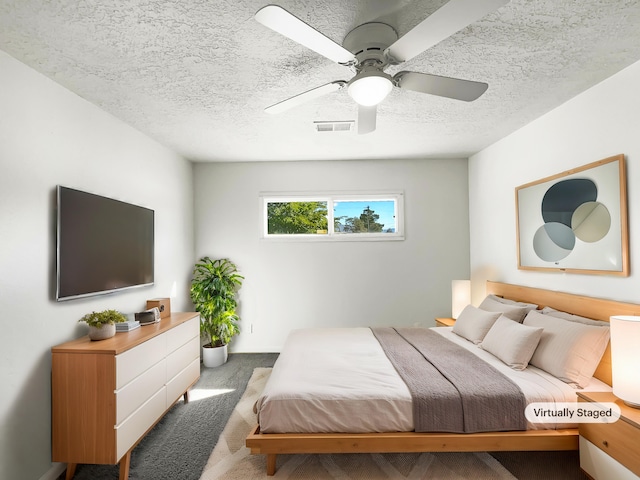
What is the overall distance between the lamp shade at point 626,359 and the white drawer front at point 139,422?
2877 mm

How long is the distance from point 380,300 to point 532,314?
2070 millimetres

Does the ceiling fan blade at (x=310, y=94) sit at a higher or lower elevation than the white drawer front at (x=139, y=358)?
higher

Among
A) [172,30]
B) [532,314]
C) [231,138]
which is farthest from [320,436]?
[231,138]

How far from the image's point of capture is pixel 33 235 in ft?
7.11

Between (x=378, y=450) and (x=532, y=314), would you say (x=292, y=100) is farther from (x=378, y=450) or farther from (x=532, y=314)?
(x=532, y=314)

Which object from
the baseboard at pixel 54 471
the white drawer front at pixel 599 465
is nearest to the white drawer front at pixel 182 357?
the baseboard at pixel 54 471

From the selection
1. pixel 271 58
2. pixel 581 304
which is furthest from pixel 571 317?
pixel 271 58

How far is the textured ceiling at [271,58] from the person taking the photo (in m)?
1.76

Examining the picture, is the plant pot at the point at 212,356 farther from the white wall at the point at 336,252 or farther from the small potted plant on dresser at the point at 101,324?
the small potted plant on dresser at the point at 101,324

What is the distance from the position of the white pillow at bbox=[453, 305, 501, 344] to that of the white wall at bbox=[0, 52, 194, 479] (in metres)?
3.16

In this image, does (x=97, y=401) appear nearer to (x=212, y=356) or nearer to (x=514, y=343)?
(x=212, y=356)

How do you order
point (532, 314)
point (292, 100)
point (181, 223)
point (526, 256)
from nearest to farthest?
point (292, 100) < point (532, 314) < point (526, 256) < point (181, 223)

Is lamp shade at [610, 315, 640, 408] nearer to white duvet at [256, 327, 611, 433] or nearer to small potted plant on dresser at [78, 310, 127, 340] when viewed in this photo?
white duvet at [256, 327, 611, 433]

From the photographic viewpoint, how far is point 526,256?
3453mm
